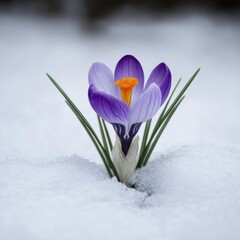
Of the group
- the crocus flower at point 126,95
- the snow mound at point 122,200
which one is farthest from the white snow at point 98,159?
the crocus flower at point 126,95

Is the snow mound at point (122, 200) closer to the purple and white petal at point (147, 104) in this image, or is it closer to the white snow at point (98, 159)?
the white snow at point (98, 159)

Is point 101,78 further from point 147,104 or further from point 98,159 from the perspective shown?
point 98,159

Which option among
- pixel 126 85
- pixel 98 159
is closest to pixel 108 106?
pixel 126 85

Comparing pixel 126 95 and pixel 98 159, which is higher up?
pixel 126 95

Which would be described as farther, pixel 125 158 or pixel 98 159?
pixel 98 159

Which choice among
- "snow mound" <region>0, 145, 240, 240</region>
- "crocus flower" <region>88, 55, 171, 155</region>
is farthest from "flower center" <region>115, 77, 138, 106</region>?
"snow mound" <region>0, 145, 240, 240</region>
